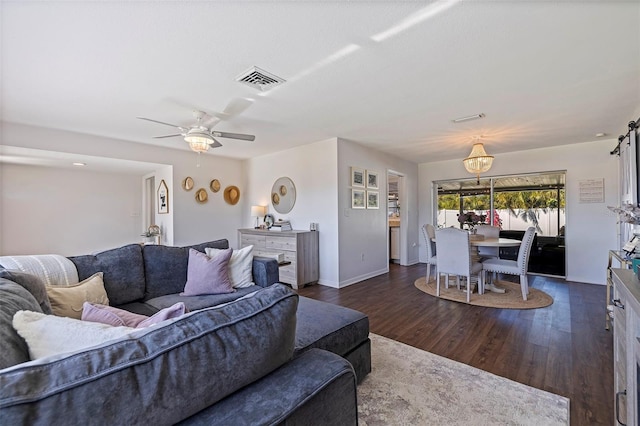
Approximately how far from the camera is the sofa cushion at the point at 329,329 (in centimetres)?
160

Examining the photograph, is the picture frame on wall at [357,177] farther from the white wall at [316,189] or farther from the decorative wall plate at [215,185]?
the decorative wall plate at [215,185]

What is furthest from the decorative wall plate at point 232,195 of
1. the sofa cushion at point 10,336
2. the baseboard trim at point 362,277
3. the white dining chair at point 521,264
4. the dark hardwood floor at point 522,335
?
the sofa cushion at point 10,336

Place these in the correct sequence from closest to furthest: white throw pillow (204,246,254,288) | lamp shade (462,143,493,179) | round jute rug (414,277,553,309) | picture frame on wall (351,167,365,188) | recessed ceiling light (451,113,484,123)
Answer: white throw pillow (204,246,254,288) < recessed ceiling light (451,113,484,123) < round jute rug (414,277,553,309) < lamp shade (462,143,493,179) < picture frame on wall (351,167,365,188)

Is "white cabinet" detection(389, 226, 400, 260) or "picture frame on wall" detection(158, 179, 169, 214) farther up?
"picture frame on wall" detection(158, 179, 169, 214)

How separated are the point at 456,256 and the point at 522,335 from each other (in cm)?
119

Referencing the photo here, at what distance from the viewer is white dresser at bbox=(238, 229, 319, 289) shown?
437cm

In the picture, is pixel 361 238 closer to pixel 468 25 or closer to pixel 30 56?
pixel 468 25

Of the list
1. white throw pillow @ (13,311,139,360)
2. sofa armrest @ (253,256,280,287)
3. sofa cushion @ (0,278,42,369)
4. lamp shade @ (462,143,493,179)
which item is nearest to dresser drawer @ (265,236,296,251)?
sofa armrest @ (253,256,280,287)

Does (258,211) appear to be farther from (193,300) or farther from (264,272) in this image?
(193,300)

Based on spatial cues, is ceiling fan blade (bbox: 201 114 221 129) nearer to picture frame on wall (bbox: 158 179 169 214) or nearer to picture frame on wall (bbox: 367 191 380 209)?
picture frame on wall (bbox: 158 179 169 214)

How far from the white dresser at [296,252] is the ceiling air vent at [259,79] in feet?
7.65

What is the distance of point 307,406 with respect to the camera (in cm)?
86

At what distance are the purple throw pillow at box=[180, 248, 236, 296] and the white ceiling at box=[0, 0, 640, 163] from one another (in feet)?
5.28

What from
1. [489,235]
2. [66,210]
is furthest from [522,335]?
[66,210]
